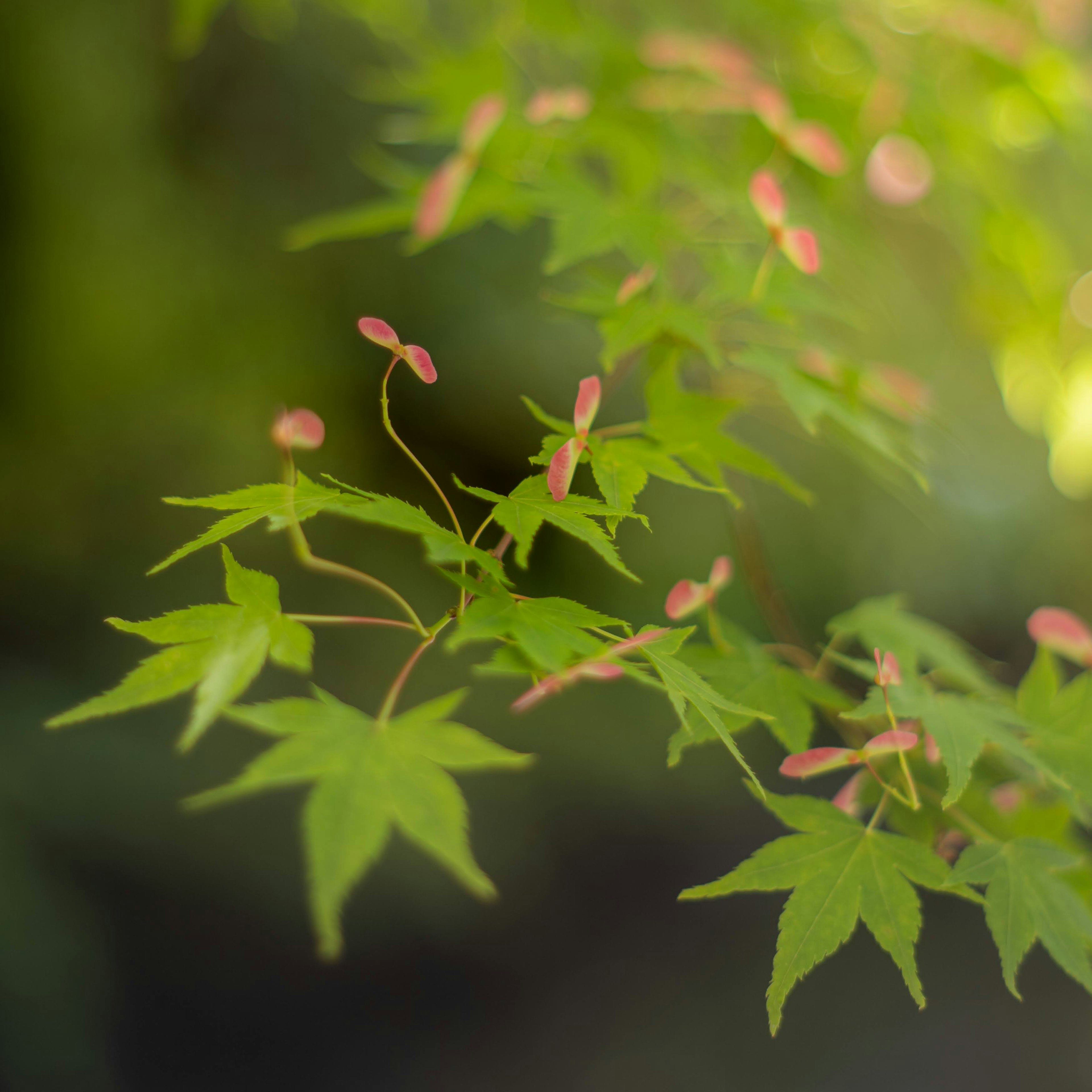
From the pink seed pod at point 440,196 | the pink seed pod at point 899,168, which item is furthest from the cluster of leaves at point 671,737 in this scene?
the pink seed pod at point 899,168

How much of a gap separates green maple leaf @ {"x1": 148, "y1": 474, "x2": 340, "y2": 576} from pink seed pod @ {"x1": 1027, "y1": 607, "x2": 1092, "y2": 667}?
714 mm

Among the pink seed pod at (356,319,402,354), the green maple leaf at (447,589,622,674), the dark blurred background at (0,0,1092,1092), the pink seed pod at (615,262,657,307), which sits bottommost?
the dark blurred background at (0,0,1092,1092)

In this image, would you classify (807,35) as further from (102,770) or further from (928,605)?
(928,605)

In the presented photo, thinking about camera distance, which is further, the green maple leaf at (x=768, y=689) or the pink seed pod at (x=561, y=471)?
the green maple leaf at (x=768, y=689)

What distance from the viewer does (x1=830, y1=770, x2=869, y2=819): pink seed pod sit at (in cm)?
68

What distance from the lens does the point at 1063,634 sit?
774mm

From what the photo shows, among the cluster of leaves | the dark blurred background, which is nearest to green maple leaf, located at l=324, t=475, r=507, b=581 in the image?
the cluster of leaves

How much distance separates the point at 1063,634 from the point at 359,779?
0.75 meters

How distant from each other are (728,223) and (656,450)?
1.01m

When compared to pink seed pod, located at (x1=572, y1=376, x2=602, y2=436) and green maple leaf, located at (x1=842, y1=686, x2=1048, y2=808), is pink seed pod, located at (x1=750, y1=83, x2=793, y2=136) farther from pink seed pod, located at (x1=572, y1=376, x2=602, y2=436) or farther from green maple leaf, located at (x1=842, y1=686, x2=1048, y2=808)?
green maple leaf, located at (x1=842, y1=686, x2=1048, y2=808)

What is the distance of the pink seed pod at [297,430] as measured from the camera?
51cm

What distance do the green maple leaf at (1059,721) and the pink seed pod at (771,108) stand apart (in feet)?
2.14

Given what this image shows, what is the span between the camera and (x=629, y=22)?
57.9 inches

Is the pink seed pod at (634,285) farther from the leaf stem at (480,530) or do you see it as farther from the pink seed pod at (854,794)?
the pink seed pod at (854,794)
